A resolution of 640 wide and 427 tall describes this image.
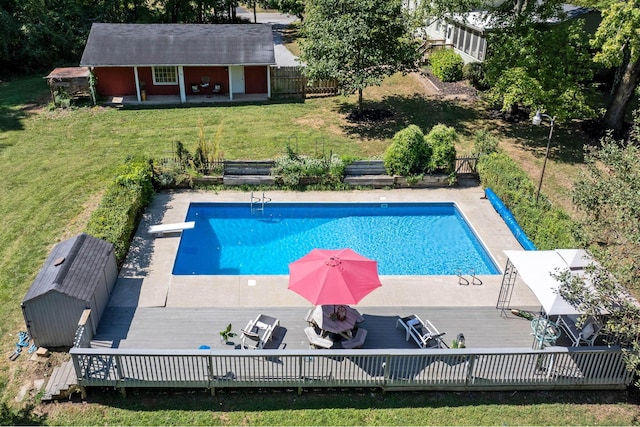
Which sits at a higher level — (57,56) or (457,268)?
(57,56)

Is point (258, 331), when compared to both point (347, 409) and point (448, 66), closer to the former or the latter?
point (347, 409)

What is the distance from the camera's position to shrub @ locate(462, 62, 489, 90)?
32.2 metres

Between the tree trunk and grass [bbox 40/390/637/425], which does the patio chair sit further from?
the tree trunk

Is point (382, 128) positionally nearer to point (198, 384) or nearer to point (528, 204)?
point (528, 204)

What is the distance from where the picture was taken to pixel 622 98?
1004 inches

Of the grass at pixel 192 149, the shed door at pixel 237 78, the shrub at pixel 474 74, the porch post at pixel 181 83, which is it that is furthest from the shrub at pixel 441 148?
the porch post at pixel 181 83

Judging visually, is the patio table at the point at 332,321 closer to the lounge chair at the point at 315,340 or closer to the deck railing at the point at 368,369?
the lounge chair at the point at 315,340

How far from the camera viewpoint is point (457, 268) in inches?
695

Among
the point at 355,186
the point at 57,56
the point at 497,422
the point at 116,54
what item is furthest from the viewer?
the point at 57,56

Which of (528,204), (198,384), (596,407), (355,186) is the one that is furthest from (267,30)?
(596,407)

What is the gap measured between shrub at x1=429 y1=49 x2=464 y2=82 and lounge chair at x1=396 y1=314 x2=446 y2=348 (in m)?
23.1

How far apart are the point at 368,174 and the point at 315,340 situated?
10.2 m

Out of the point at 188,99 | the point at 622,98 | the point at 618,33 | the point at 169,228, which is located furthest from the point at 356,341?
the point at 188,99

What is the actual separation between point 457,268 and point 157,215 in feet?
35.0
